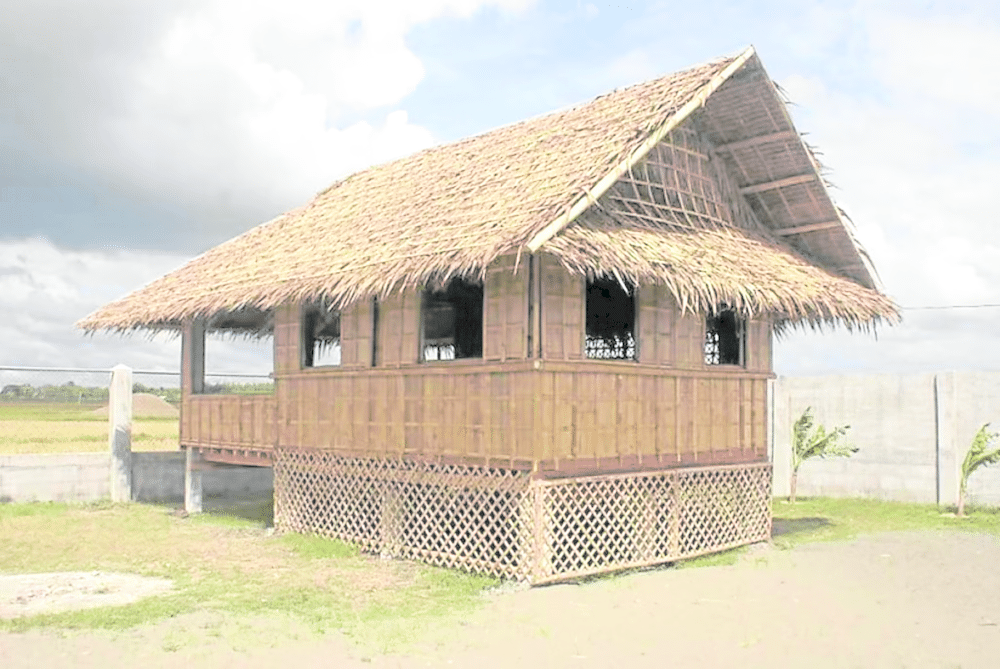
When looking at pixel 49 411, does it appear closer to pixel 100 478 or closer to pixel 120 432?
pixel 120 432

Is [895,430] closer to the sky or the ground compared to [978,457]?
closer to the sky

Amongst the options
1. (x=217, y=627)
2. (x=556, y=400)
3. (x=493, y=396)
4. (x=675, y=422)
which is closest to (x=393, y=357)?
(x=493, y=396)

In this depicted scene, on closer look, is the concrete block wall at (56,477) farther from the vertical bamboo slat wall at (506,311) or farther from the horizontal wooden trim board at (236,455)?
the vertical bamboo slat wall at (506,311)

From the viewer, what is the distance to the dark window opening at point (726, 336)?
13.1 metres

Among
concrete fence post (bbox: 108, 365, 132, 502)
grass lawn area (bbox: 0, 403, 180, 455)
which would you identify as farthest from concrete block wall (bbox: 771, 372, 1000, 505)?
grass lawn area (bbox: 0, 403, 180, 455)

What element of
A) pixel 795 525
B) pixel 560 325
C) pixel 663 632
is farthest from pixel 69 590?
pixel 795 525

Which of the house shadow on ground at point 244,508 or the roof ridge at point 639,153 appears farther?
the house shadow on ground at point 244,508

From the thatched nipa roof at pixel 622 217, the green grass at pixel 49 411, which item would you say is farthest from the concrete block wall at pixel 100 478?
the thatched nipa roof at pixel 622 217

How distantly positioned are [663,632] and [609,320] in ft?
27.0

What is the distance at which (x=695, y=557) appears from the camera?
38.8 ft

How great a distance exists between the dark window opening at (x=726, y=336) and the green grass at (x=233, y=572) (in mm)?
5062

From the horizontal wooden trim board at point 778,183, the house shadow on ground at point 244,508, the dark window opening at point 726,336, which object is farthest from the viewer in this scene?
the house shadow on ground at point 244,508

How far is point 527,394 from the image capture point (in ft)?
32.8

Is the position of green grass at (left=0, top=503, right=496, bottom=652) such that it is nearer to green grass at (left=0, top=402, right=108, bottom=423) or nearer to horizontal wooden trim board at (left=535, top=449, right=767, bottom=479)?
horizontal wooden trim board at (left=535, top=449, right=767, bottom=479)
